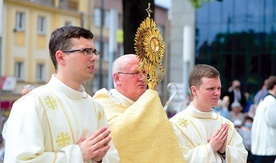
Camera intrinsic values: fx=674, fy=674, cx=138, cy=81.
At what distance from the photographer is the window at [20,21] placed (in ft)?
132

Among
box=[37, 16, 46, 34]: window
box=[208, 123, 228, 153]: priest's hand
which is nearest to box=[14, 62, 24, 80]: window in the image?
box=[37, 16, 46, 34]: window

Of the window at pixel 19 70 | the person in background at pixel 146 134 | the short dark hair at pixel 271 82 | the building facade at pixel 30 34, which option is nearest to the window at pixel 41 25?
the building facade at pixel 30 34

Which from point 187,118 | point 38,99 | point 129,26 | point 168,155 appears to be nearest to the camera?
point 38,99

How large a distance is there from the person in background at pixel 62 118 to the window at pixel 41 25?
125ft

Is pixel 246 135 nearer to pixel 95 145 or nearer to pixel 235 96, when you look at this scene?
pixel 235 96

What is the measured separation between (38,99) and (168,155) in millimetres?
1119

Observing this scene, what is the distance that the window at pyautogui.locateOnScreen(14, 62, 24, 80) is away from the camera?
134 ft

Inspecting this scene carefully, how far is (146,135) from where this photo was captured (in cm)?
475

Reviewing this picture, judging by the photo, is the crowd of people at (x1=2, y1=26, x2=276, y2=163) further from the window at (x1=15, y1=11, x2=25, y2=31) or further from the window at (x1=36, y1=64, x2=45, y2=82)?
the window at (x1=36, y1=64, x2=45, y2=82)

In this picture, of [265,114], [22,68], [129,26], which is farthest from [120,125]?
[22,68]

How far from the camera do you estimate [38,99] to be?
411cm

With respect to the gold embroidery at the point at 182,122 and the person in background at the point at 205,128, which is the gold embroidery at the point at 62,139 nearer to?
the person in background at the point at 205,128

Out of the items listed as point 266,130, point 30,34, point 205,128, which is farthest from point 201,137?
point 30,34

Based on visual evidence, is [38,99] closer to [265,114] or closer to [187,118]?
[187,118]
